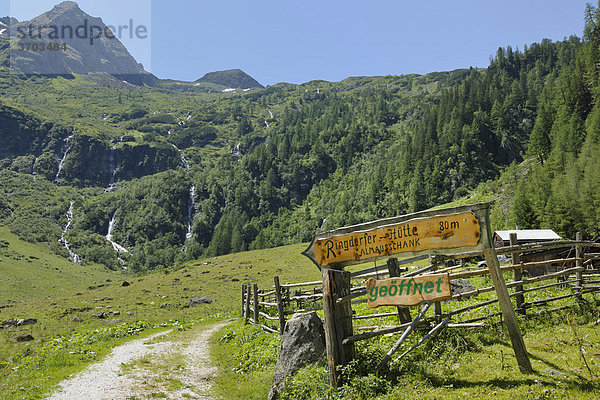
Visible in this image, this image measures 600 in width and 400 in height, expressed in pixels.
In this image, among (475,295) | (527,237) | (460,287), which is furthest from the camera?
(527,237)

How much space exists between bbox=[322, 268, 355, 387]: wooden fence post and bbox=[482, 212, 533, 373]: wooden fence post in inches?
130

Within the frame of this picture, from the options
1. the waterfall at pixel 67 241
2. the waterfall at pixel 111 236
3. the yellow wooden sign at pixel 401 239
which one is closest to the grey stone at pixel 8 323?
the yellow wooden sign at pixel 401 239

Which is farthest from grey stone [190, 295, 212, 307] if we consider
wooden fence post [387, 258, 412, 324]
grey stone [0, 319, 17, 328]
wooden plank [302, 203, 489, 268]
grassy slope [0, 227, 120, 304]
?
grassy slope [0, 227, 120, 304]

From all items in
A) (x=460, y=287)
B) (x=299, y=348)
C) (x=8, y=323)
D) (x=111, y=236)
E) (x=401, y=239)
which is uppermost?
(x=111, y=236)

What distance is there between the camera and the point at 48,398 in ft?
36.5

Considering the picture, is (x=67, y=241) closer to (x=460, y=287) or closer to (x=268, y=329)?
(x=268, y=329)

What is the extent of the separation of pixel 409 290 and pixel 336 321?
1.98m

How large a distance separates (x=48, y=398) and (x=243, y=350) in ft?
23.7

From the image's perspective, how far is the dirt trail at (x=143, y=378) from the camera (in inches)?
447

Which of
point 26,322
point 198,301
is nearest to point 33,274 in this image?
point 26,322

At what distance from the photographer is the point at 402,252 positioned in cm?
822

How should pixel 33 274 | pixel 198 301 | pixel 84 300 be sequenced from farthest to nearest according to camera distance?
pixel 33 274, pixel 84 300, pixel 198 301

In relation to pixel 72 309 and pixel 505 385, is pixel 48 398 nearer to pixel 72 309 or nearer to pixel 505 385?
pixel 505 385

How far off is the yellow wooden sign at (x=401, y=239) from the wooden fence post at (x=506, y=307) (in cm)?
22
